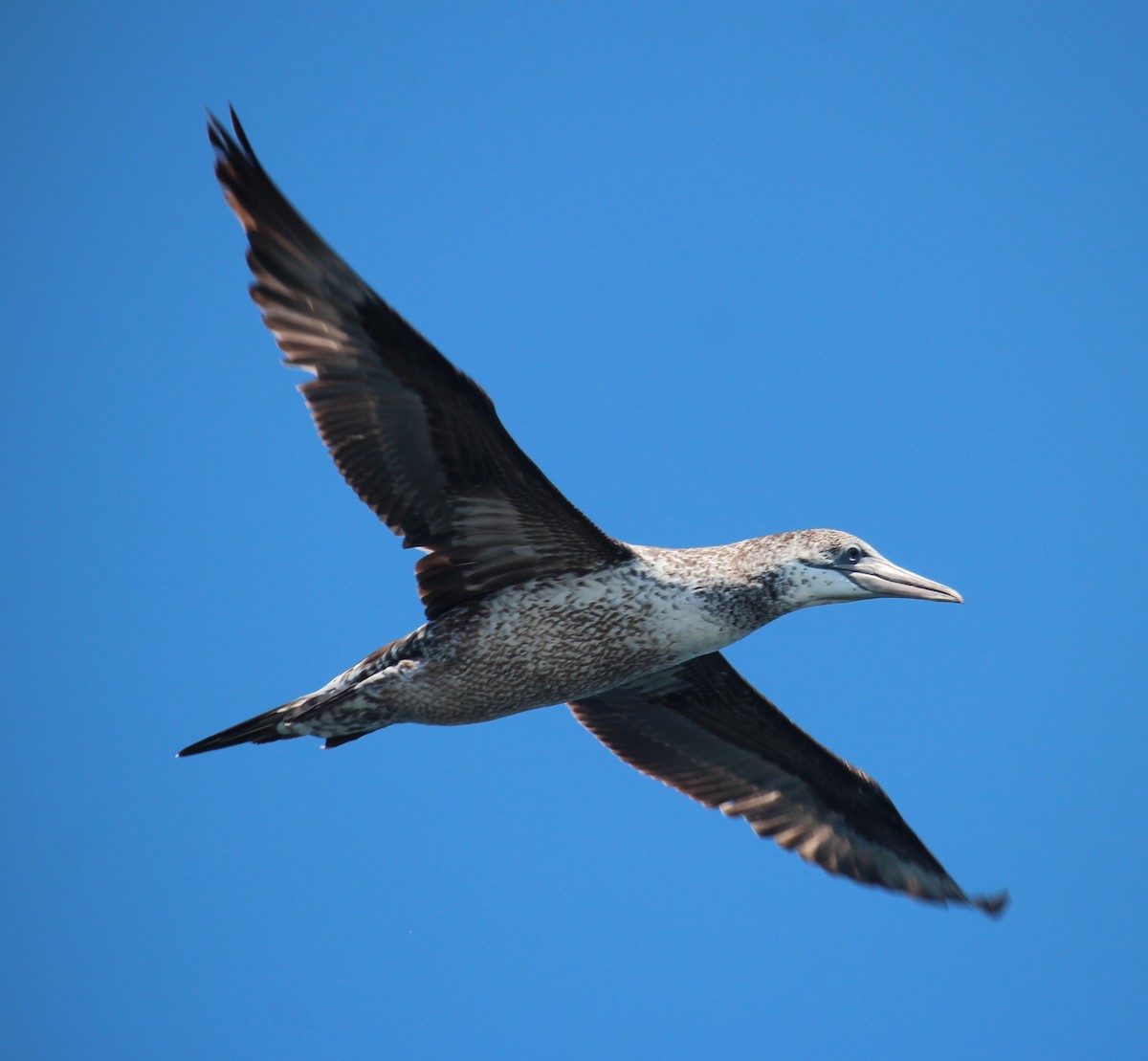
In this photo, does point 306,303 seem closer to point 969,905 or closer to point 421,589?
point 421,589

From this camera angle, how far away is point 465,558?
9.22 m

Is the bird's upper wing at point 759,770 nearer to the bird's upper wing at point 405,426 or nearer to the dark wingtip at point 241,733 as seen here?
the bird's upper wing at point 405,426

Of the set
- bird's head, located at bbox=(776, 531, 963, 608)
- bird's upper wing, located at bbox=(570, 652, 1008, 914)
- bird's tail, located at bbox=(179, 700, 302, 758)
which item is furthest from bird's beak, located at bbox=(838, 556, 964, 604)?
bird's tail, located at bbox=(179, 700, 302, 758)

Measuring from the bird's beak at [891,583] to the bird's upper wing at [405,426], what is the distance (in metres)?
1.63

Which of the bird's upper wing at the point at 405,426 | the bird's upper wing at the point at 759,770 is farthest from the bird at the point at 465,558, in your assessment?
Answer: the bird's upper wing at the point at 759,770

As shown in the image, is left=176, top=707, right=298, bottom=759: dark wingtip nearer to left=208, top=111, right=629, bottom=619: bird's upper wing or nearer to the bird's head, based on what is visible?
left=208, top=111, right=629, bottom=619: bird's upper wing

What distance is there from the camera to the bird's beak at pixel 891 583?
9609 mm

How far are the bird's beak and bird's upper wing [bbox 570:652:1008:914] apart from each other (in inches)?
60.5

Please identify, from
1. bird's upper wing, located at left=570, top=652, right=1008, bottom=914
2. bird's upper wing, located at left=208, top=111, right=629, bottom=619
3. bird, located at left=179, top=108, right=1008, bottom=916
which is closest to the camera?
bird's upper wing, located at left=208, top=111, right=629, bottom=619

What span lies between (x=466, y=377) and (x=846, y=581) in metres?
2.99

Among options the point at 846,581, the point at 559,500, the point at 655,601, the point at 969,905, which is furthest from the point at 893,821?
the point at 559,500

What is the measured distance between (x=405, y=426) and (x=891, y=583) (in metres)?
3.36

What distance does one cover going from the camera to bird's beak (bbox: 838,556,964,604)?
31.5 ft

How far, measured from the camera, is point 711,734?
1112 centimetres
